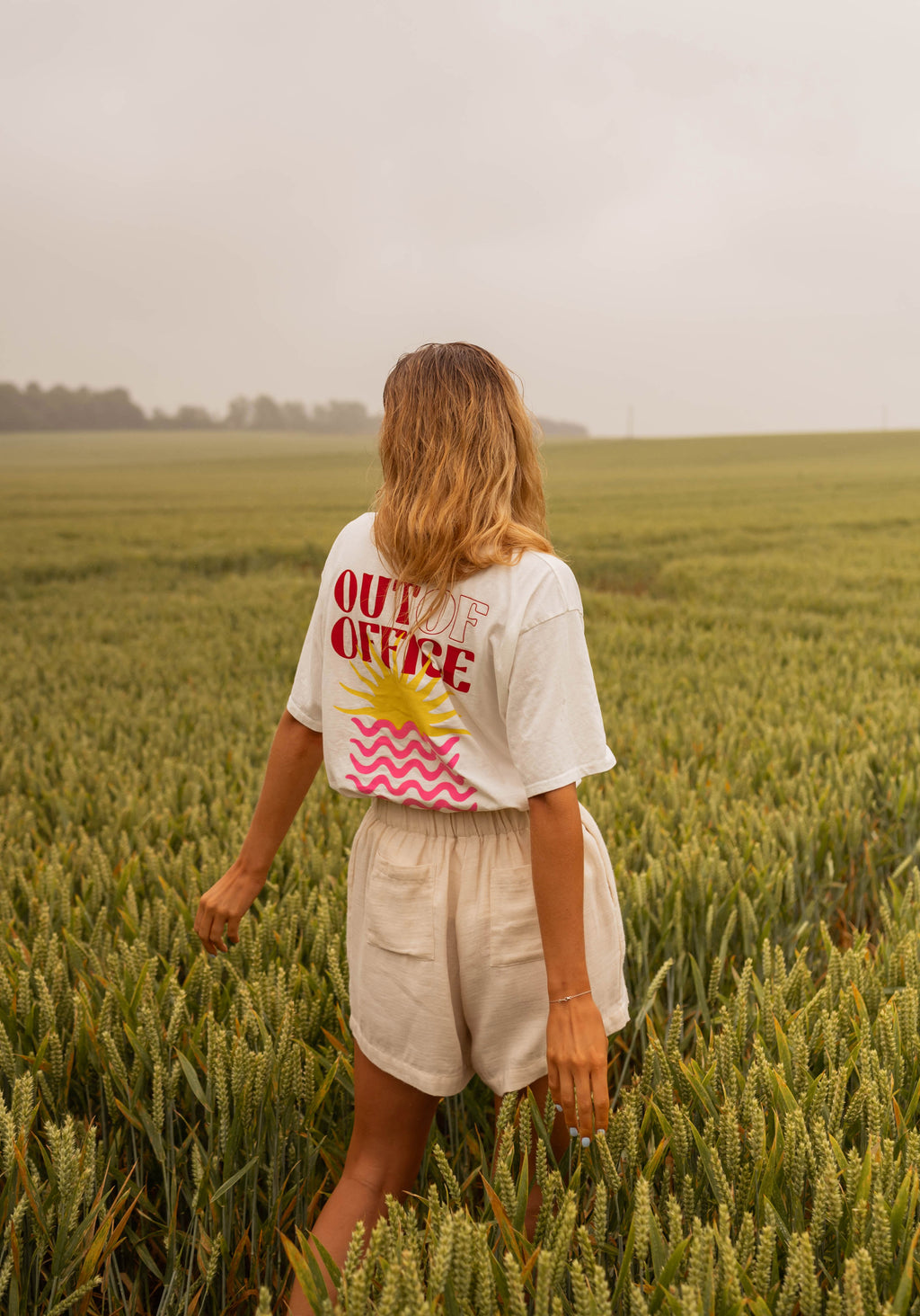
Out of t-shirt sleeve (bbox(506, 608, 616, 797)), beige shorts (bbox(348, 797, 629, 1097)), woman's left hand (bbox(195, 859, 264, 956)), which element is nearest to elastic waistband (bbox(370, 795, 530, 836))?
beige shorts (bbox(348, 797, 629, 1097))

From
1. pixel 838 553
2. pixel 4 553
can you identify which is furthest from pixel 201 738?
pixel 838 553

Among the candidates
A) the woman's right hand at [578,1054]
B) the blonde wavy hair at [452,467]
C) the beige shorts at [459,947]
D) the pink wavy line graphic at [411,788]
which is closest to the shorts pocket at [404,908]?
the beige shorts at [459,947]

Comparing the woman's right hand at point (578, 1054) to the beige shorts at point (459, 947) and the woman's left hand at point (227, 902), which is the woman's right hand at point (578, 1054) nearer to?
the beige shorts at point (459, 947)

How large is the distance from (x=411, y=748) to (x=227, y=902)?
0.48 metres

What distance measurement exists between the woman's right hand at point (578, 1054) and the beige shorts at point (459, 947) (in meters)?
0.11

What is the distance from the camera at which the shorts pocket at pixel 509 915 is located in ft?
4.12

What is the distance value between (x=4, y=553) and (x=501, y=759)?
43.2 feet

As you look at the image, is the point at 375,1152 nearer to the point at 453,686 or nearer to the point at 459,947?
the point at 459,947

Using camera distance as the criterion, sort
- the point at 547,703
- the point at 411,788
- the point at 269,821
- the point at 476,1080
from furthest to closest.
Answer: the point at 476,1080, the point at 269,821, the point at 411,788, the point at 547,703

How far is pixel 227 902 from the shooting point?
1.51m

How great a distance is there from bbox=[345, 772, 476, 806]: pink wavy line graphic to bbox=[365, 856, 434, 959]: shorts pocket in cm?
10

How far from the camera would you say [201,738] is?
450cm

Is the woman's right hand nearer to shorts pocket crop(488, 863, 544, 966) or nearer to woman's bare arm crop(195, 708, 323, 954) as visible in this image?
shorts pocket crop(488, 863, 544, 966)

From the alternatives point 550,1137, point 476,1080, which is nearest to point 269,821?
point 550,1137
